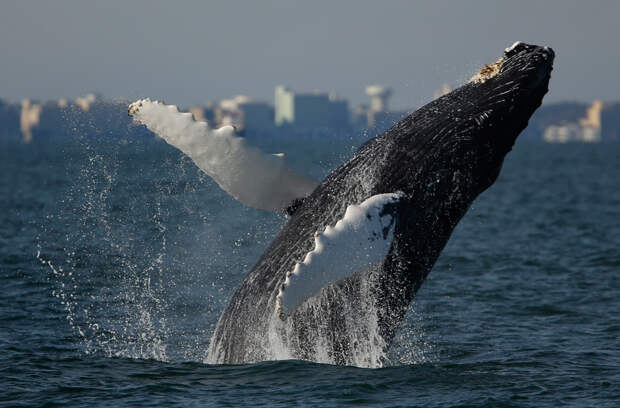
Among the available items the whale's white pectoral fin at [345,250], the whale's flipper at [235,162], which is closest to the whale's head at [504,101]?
the whale's white pectoral fin at [345,250]

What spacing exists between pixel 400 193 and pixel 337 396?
6.57 ft

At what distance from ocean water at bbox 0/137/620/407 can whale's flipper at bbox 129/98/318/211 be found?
60cm

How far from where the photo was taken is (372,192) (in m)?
8.85

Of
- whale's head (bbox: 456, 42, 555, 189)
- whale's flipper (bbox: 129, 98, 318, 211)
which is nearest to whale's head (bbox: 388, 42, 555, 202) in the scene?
whale's head (bbox: 456, 42, 555, 189)

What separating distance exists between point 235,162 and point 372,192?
4.98 ft

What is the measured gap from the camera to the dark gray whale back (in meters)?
8.86

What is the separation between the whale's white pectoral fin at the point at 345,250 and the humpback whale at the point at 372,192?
0.77 feet

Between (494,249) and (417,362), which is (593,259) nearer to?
(494,249)

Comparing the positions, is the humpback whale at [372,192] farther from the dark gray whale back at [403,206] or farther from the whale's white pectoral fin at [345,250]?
the whale's white pectoral fin at [345,250]

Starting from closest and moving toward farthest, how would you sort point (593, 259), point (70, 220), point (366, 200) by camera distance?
point (366, 200), point (593, 259), point (70, 220)

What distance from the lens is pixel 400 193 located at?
8664 mm

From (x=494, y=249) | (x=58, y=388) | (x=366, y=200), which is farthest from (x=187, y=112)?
(x=494, y=249)

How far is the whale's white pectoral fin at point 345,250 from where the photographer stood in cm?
767

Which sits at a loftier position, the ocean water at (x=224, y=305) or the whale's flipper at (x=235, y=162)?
the whale's flipper at (x=235, y=162)
